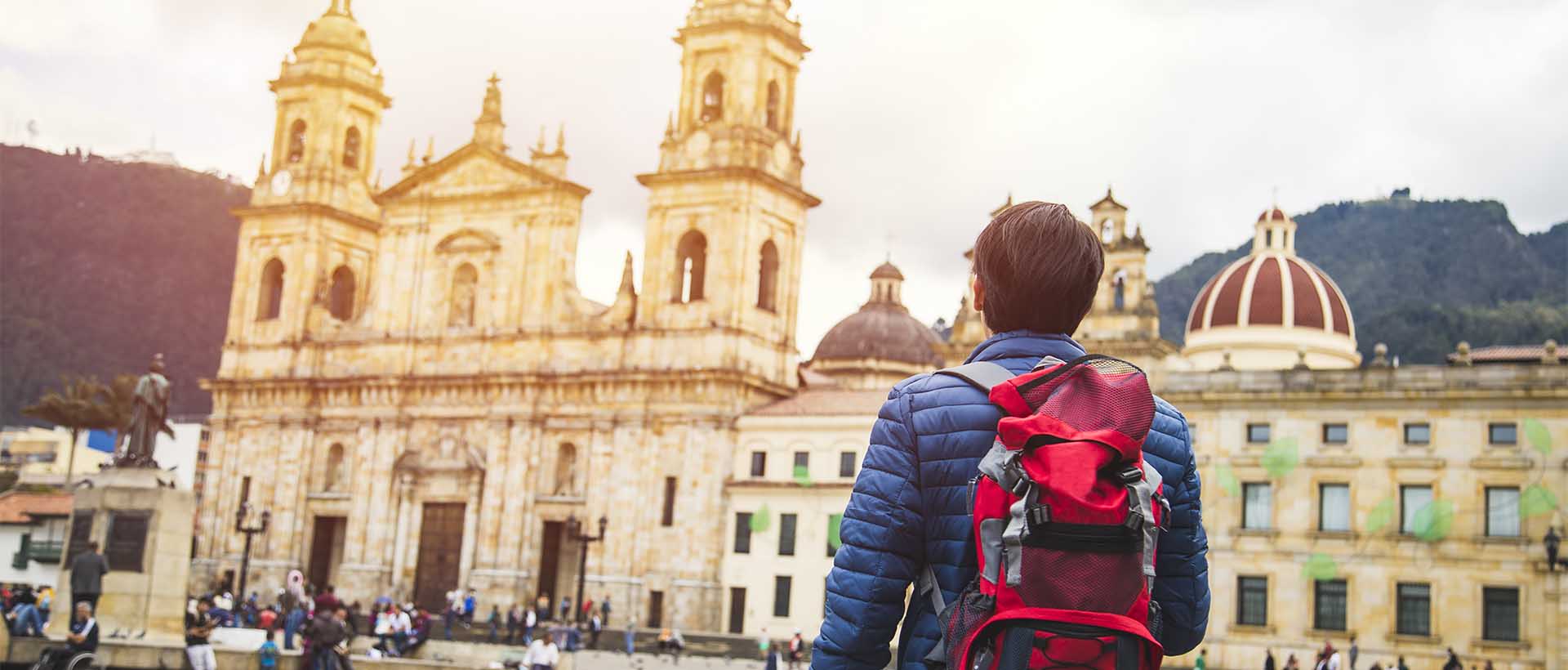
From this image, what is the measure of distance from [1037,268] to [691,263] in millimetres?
48396

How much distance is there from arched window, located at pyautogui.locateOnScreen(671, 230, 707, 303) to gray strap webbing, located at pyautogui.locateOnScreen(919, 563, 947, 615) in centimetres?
4744

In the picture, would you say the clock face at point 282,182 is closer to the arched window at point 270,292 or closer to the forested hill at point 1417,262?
the arched window at point 270,292

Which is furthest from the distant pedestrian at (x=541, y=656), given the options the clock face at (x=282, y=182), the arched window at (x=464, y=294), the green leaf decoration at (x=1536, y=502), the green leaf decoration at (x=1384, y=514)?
the clock face at (x=282, y=182)

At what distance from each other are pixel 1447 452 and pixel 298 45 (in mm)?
39761

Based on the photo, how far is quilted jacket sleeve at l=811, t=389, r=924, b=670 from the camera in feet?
11.2

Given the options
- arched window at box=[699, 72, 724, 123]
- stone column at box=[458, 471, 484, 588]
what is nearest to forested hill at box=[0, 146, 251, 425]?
stone column at box=[458, 471, 484, 588]

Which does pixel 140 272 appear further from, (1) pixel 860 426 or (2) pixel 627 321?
(1) pixel 860 426

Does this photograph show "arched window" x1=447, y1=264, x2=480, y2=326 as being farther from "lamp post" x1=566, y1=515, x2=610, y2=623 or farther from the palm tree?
the palm tree

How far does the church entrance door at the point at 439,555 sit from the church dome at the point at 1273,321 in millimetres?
21882

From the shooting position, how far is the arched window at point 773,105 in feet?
172

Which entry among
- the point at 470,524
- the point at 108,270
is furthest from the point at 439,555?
the point at 108,270

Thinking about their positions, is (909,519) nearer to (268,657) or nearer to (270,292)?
(268,657)

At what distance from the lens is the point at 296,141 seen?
6031cm

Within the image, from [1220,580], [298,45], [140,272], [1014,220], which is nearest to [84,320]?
[140,272]
